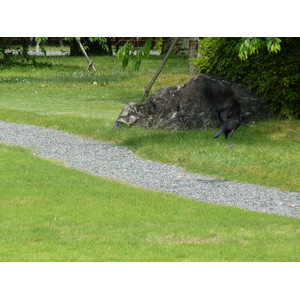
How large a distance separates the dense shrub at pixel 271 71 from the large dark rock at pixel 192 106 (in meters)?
0.31

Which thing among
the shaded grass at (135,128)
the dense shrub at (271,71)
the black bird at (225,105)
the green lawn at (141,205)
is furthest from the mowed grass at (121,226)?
the dense shrub at (271,71)

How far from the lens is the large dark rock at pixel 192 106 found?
1600 cm

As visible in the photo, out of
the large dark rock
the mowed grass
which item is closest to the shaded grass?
the large dark rock

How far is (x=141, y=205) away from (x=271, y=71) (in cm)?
761

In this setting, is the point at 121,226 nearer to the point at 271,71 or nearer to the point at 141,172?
the point at 141,172

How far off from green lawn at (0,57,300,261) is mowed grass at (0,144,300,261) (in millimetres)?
12

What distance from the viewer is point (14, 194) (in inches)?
398

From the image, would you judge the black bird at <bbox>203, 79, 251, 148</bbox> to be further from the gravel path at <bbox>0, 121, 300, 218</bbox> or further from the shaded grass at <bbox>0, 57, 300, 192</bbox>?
the gravel path at <bbox>0, 121, 300, 218</bbox>

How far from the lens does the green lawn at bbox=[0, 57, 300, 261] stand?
7.05 metres

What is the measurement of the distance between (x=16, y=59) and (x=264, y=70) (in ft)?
73.0

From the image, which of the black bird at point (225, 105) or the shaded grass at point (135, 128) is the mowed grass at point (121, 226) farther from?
the black bird at point (225, 105)

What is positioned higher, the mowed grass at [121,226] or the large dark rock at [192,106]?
the mowed grass at [121,226]

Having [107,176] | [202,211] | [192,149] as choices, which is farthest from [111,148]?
[202,211]

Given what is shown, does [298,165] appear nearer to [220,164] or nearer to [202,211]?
[220,164]
